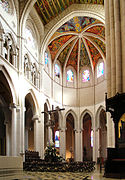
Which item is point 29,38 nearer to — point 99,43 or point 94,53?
point 99,43

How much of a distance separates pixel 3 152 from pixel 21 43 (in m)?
10.6

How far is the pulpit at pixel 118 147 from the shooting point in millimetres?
10188

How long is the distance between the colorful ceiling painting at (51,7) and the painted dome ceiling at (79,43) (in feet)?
6.57

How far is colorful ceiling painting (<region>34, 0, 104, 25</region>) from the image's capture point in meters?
24.1

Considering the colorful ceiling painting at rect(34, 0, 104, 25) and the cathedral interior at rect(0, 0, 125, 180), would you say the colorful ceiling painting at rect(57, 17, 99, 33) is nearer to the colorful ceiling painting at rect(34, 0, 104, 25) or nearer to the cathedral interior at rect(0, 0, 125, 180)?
the cathedral interior at rect(0, 0, 125, 180)

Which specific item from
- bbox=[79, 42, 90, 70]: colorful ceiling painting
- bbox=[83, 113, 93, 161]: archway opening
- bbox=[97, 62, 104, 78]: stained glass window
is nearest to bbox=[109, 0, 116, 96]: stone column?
bbox=[97, 62, 104, 78]: stained glass window

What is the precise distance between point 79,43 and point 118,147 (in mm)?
20869

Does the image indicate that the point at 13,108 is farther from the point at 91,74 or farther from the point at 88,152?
the point at 88,152

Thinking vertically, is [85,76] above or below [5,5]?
below

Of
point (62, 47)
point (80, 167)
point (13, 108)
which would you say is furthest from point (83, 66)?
point (80, 167)

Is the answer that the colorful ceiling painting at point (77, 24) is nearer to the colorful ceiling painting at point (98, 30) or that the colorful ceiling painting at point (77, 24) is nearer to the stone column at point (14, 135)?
the colorful ceiling painting at point (98, 30)

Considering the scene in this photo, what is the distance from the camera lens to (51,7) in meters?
24.8

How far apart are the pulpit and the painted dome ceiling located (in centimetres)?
1579

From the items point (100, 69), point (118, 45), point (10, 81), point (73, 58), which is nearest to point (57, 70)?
point (73, 58)
